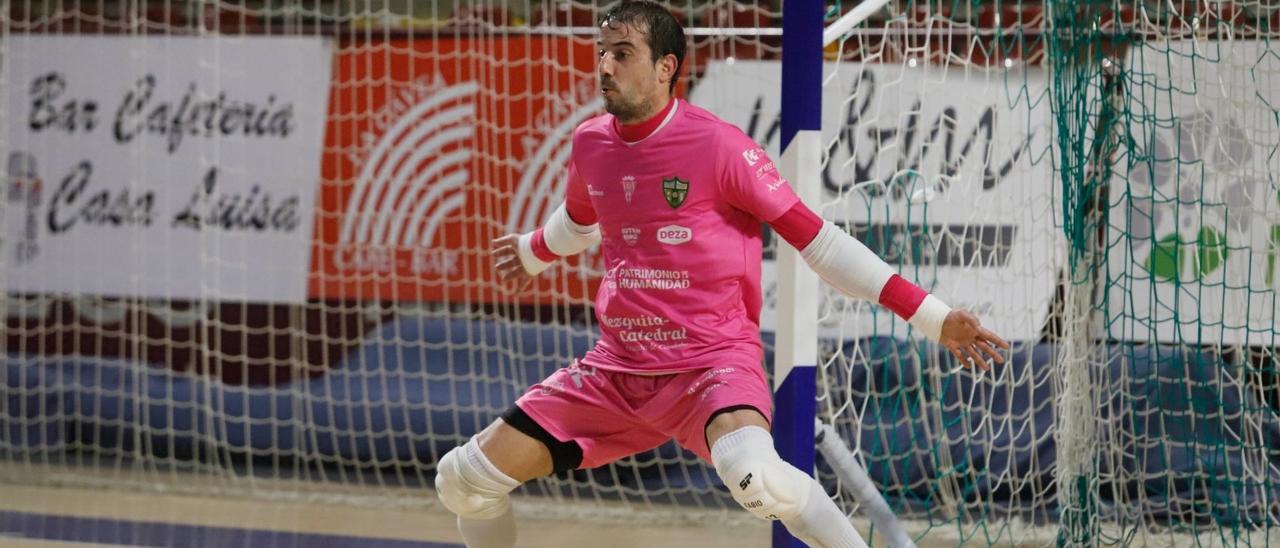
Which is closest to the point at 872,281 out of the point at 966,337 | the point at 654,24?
the point at 966,337

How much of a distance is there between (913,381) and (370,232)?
260 centimetres

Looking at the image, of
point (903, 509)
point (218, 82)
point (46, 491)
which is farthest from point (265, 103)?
point (903, 509)

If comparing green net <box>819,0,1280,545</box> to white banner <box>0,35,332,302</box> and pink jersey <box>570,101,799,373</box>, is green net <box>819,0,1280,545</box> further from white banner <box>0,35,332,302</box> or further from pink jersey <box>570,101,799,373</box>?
white banner <box>0,35,332,302</box>

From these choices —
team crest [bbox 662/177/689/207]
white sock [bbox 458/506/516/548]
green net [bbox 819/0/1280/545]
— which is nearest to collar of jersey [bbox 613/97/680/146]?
team crest [bbox 662/177/689/207]

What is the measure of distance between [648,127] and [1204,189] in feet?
8.97

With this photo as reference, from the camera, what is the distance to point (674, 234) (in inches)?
131

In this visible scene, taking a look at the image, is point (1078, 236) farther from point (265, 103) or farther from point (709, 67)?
point (265, 103)

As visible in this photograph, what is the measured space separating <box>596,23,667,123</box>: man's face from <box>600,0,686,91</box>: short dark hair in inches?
0.6

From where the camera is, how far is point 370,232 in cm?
693

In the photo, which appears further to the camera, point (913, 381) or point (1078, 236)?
point (913, 381)

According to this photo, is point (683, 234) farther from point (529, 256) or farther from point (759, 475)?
point (529, 256)

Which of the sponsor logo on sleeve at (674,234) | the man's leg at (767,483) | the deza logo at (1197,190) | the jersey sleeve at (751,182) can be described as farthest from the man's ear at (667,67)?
the deza logo at (1197,190)

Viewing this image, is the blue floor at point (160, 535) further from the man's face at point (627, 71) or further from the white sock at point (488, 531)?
the man's face at point (627, 71)

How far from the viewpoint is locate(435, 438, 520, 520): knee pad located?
3.45 m
